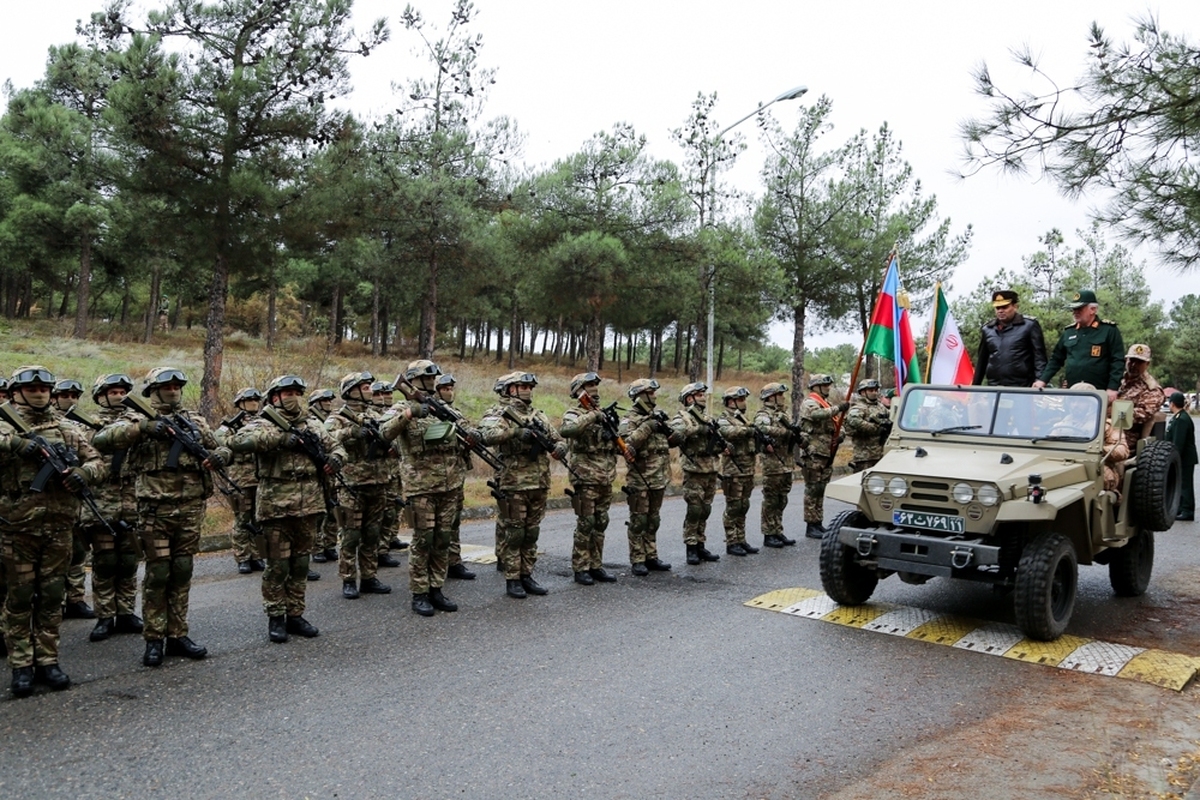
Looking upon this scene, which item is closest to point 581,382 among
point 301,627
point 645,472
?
point 645,472

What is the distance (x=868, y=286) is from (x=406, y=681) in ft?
68.1

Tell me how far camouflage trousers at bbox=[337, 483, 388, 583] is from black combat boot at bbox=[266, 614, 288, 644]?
56.2 inches

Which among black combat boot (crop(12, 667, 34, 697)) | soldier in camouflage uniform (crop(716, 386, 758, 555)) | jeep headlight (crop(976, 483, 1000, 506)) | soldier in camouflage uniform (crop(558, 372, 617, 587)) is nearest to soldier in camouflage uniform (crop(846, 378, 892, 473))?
soldier in camouflage uniform (crop(716, 386, 758, 555))

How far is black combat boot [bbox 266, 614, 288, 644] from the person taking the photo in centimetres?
626

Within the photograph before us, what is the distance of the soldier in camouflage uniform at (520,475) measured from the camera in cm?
767

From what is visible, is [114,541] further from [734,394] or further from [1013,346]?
[1013,346]

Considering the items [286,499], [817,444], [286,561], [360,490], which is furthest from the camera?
[817,444]

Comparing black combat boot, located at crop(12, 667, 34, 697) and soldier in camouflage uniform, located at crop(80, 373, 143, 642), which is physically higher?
soldier in camouflage uniform, located at crop(80, 373, 143, 642)

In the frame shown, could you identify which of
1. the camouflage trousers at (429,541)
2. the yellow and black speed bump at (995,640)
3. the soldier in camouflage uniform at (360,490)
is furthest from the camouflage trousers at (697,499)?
the soldier in camouflage uniform at (360,490)

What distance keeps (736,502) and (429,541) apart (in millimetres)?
3846

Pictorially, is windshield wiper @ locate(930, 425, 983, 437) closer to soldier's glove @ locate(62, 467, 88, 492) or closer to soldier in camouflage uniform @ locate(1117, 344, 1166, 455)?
soldier in camouflage uniform @ locate(1117, 344, 1166, 455)

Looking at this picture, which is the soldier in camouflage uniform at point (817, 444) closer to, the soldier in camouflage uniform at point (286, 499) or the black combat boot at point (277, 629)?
the soldier in camouflage uniform at point (286, 499)

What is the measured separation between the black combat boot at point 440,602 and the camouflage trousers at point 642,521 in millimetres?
2177

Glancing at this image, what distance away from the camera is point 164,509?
586cm
